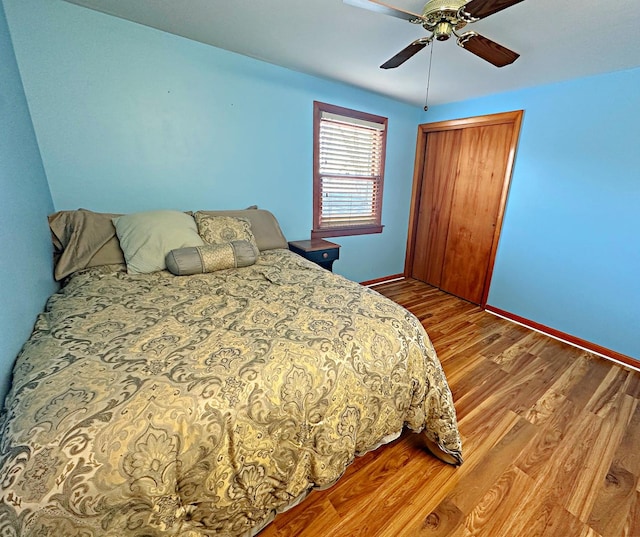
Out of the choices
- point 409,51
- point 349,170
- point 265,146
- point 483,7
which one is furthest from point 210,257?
point 349,170

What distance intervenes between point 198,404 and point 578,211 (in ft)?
10.6

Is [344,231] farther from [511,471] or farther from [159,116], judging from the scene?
[511,471]

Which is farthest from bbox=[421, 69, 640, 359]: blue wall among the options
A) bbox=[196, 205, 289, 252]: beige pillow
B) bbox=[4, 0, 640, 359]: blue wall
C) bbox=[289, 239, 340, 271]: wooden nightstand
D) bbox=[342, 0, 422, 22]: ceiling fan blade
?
bbox=[196, 205, 289, 252]: beige pillow

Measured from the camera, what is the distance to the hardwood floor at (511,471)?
1.16 meters

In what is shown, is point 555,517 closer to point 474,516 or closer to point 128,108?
point 474,516

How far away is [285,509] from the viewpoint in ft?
3.58

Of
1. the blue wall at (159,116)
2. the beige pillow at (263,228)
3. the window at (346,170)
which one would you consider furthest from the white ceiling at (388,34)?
the beige pillow at (263,228)

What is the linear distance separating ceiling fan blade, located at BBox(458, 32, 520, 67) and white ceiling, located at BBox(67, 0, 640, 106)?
23 cm

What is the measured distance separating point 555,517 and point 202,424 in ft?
5.09

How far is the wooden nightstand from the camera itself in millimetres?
2639

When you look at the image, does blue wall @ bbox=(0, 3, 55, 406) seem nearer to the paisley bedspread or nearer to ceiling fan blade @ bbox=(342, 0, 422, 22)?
the paisley bedspread

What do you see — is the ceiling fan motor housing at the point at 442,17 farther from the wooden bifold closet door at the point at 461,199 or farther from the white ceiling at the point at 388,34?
the wooden bifold closet door at the point at 461,199

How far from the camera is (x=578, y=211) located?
2428 millimetres

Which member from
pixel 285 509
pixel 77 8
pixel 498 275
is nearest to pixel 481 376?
pixel 498 275
